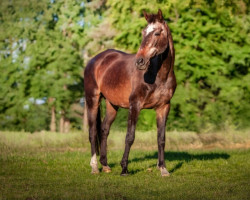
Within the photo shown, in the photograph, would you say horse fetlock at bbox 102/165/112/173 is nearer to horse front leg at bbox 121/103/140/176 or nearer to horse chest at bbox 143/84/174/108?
horse front leg at bbox 121/103/140/176

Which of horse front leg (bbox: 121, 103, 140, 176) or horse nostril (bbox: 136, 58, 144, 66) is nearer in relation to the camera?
horse nostril (bbox: 136, 58, 144, 66)

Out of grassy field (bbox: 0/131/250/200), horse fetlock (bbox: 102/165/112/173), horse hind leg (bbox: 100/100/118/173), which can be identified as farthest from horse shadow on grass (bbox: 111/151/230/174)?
horse fetlock (bbox: 102/165/112/173)

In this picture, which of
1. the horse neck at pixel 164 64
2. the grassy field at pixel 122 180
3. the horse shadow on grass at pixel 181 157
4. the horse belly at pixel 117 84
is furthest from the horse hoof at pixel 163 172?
the horse neck at pixel 164 64

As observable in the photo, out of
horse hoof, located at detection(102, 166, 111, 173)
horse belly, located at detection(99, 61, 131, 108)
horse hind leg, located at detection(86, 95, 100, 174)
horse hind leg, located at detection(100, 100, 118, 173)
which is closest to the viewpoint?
horse belly, located at detection(99, 61, 131, 108)

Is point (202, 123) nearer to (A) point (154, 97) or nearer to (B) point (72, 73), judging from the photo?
(B) point (72, 73)

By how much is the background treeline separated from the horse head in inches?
514

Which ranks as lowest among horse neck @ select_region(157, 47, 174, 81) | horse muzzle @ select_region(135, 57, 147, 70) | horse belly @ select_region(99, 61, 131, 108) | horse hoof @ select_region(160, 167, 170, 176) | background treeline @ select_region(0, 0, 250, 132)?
background treeline @ select_region(0, 0, 250, 132)

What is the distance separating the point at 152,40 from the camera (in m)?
8.63

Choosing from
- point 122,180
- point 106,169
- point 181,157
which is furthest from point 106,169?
point 181,157

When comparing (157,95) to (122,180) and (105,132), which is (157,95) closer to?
A: (122,180)

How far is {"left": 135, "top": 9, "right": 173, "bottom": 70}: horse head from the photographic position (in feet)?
27.6

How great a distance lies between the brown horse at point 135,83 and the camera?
28.6 feet

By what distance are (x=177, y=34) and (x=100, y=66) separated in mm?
11966

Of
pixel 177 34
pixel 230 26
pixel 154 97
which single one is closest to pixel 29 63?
pixel 177 34
